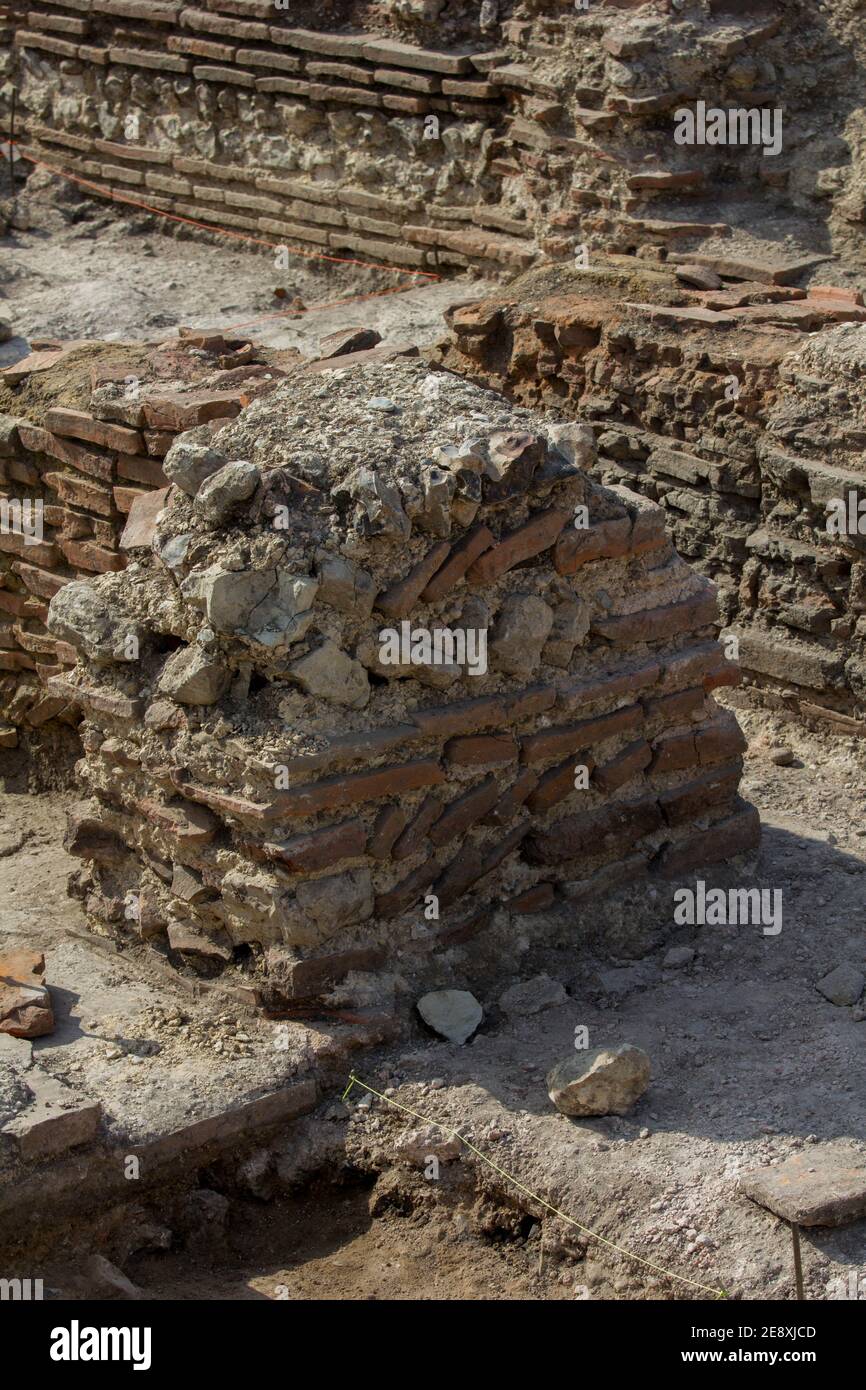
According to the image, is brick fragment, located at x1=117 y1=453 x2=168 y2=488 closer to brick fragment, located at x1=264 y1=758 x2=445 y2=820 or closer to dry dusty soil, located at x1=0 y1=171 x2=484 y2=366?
brick fragment, located at x1=264 y1=758 x2=445 y2=820

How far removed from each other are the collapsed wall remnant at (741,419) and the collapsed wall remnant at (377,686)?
3.88ft

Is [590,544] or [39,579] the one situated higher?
[590,544]

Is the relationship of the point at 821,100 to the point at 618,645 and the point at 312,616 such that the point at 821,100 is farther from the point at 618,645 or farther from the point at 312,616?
the point at 312,616

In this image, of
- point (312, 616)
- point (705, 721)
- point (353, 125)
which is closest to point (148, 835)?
point (312, 616)

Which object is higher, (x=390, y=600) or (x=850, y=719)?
(x=390, y=600)

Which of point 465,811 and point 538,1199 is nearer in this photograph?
point 538,1199

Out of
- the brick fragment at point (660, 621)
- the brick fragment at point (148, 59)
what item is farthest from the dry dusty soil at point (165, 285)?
the brick fragment at point (660, 621)

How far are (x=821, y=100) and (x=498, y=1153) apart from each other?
19.6 feet

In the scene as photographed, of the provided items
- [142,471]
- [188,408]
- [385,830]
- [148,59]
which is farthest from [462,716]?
[148,59]

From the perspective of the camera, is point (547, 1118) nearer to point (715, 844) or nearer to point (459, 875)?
point (459, 875)

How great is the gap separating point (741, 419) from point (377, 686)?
2.45 metres

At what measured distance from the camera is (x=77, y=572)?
6051 mm

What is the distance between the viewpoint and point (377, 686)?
14.5ft

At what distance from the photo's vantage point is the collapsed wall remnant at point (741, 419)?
6.03 meters
